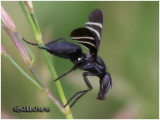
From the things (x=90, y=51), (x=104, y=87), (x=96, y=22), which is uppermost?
(x=96, y=22)

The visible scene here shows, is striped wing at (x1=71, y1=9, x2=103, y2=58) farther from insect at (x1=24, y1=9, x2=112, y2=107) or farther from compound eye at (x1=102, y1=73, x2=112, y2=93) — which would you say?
compound eye at (x1=102, y1=73, x2=112, y2=93)

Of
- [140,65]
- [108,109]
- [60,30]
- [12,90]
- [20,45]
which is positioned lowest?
[108,109]

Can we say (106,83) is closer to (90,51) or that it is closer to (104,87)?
(104,87)

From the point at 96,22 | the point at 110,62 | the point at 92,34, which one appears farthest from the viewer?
the point at 110,62

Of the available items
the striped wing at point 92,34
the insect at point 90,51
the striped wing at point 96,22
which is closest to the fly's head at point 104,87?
the insect at point 90,51

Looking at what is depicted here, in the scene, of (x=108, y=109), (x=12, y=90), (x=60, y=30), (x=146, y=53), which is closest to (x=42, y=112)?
(x=12, y=90)

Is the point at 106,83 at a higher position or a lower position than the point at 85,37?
lower

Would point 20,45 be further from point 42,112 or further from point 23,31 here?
point 23,31

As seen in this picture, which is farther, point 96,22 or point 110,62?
point 110,62

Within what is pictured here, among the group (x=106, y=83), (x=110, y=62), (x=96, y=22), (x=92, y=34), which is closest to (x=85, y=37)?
(x=92, y=34)
